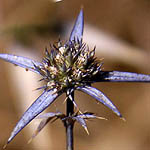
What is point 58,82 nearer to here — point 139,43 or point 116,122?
point 116,122

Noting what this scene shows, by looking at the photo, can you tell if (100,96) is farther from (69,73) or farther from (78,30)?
(78,30)

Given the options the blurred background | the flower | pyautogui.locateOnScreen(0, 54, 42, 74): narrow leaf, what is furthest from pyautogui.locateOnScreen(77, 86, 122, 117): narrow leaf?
the blurred background

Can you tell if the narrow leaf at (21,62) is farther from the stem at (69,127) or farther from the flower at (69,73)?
the stem at (69,127)

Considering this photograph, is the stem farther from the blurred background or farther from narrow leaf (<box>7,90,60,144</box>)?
the blurred background

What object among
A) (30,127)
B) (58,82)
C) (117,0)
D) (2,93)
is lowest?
(30,127)

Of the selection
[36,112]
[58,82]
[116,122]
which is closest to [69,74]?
[58,82]

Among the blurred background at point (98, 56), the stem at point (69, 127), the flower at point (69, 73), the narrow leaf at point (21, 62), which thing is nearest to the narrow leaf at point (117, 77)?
the flower at point (69, 73)
